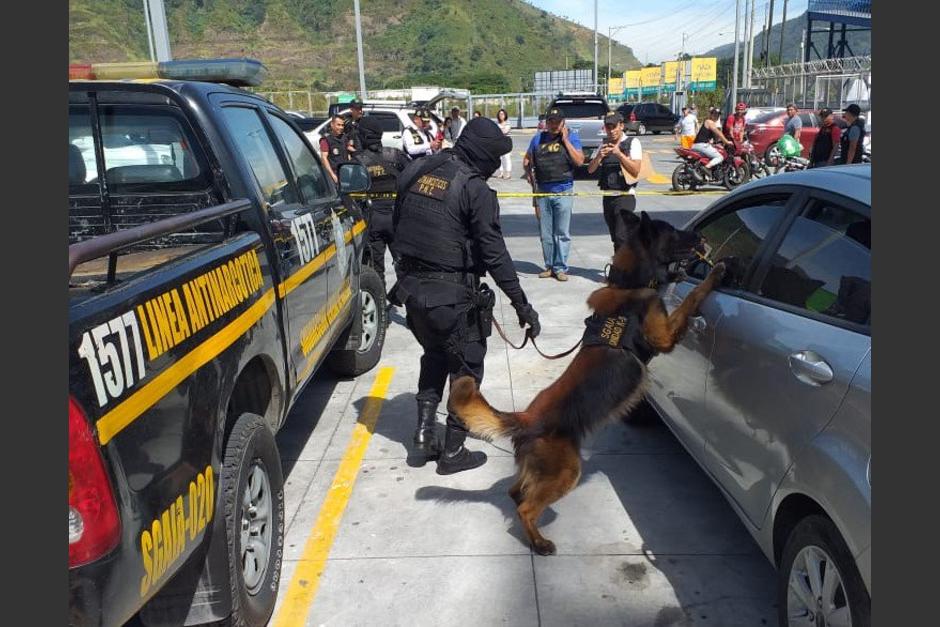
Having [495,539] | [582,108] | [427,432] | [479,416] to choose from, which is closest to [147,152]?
[479,416]

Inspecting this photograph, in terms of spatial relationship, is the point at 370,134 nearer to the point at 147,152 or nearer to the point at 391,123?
the point at 147,152

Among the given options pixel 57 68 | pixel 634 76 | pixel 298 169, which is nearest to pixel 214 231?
pixel 298 169

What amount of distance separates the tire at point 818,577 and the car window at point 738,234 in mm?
1142

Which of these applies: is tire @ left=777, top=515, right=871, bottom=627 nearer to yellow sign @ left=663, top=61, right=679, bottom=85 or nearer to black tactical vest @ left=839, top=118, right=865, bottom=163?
black tactical vest @ left=839, top=118, right=865, bottom=163

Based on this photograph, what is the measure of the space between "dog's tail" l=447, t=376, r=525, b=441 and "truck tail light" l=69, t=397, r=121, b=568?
1745mm

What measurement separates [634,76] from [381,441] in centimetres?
5957

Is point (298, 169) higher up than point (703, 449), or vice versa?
point (298, 169)

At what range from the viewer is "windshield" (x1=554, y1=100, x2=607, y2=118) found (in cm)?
2008

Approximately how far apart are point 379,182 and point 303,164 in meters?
2.56

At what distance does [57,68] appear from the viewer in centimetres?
144

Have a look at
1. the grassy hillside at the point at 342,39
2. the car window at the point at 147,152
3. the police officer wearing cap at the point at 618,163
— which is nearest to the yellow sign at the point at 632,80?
the grassy hillside at the point at 342,39

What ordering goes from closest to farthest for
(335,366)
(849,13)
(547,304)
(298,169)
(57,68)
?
(57,68) → (298,169) → (335,366) → (547,304) → (849,13)

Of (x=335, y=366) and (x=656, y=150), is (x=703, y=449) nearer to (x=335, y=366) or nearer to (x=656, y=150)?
(x=335, y=366)

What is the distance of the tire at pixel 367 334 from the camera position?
18.3 feet
